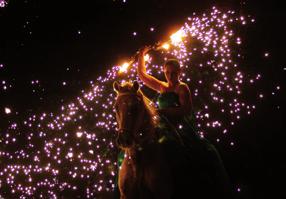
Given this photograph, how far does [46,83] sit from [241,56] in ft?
21.4

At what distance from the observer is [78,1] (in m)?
11.5

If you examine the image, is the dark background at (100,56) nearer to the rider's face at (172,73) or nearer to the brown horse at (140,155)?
the rider's face at (172,73)

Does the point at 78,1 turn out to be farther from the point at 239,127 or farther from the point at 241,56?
the point at 239,127

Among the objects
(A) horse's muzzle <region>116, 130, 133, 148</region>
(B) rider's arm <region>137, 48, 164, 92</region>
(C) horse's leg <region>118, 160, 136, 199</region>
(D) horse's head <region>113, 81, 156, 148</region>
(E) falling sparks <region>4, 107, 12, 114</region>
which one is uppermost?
(E) falling sparks <region>4, 107, 12, 114</region>

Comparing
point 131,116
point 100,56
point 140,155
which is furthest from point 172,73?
point 100,56

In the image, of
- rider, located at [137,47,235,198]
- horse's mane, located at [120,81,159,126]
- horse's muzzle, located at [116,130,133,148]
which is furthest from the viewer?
rider, located at [137,47,235,198]

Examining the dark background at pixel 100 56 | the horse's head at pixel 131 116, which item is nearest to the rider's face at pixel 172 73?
the horse's head at pixel 131 116

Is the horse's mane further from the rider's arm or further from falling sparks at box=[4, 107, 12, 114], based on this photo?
falling sparks at box=[4, 107, 12, 114]

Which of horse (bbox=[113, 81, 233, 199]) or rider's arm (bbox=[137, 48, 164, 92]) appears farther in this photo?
rider's arm (bbox=[137, 48, 164, 92])

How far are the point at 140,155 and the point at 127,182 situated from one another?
1.18 ft

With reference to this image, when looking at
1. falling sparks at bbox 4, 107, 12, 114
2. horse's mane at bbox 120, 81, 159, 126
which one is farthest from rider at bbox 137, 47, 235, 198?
falling sparks at bbox 4, 107, 12, 114

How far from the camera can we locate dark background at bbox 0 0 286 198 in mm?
10422

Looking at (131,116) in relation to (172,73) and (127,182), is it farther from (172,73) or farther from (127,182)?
(172,73)

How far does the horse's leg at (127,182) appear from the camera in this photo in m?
3.68
